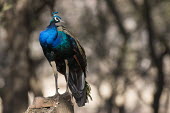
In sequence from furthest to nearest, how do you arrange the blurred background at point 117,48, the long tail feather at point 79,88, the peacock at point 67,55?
1. the blurred background at point 117,48
2. the long tail feather at point 79,88
3. the peacock at point 67,55

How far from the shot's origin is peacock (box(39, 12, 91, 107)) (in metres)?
6.09

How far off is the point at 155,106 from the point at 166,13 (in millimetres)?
4387

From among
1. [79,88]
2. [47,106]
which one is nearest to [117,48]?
[79,88]

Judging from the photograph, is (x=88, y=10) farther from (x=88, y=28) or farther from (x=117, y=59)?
(x=117, y=59)

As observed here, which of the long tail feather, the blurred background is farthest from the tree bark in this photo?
the blurred background

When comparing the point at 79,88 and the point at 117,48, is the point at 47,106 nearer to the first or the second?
the point at 79,88

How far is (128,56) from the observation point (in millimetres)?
19516

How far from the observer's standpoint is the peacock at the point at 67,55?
240 inches

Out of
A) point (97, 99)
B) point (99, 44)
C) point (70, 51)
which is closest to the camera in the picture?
point (70, 51)

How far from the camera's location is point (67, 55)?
20.7 feet

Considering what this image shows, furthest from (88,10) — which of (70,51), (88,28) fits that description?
(70,51)

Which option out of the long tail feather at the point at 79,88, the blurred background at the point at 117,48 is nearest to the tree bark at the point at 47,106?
the long tail feather at the point at 79,88

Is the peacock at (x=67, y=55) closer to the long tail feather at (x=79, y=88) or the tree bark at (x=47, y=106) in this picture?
the long tail feather at (x=79, y=88)

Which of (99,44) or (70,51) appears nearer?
(70,51)
